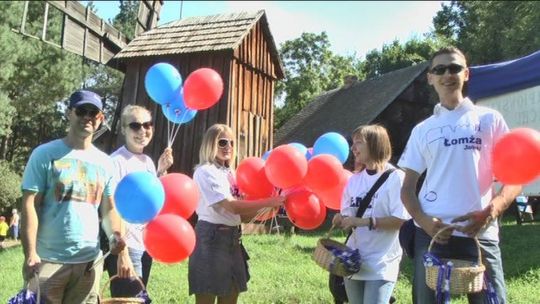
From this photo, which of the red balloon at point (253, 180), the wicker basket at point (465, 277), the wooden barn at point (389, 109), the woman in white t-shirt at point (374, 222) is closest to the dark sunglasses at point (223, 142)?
the red balloon at point (253, 180)

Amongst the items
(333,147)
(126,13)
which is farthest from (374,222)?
(126,13)

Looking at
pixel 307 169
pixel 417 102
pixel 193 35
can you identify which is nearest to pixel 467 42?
pixel 417 102

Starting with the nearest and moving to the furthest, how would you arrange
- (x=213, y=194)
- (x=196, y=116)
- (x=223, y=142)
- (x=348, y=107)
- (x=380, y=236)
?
1. (x=380, y=236)
2. (x=213, y=194)
3. (x=223, y=142)
4. (x=196, y=116)
5. (x=348, y=107)

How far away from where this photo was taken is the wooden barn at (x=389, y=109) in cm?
1825

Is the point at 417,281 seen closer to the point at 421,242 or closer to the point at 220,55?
the point at 421,242

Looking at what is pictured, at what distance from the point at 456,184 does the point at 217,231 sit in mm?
1763

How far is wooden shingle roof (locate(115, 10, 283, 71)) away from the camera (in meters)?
12.9

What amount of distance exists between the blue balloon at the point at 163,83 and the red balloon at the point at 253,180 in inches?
50.8

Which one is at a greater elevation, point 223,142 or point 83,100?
point 83,100

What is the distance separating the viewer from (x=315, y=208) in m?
4.14

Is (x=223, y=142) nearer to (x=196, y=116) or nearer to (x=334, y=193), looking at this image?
(x=334, y=193)

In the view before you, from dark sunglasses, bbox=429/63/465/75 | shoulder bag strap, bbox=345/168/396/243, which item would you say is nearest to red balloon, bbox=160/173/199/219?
shoulder bag strap, bbox=345/168/396/243

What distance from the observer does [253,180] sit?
13.9 ft

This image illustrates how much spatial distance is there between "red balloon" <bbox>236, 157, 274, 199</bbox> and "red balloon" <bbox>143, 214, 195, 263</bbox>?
88 cm
